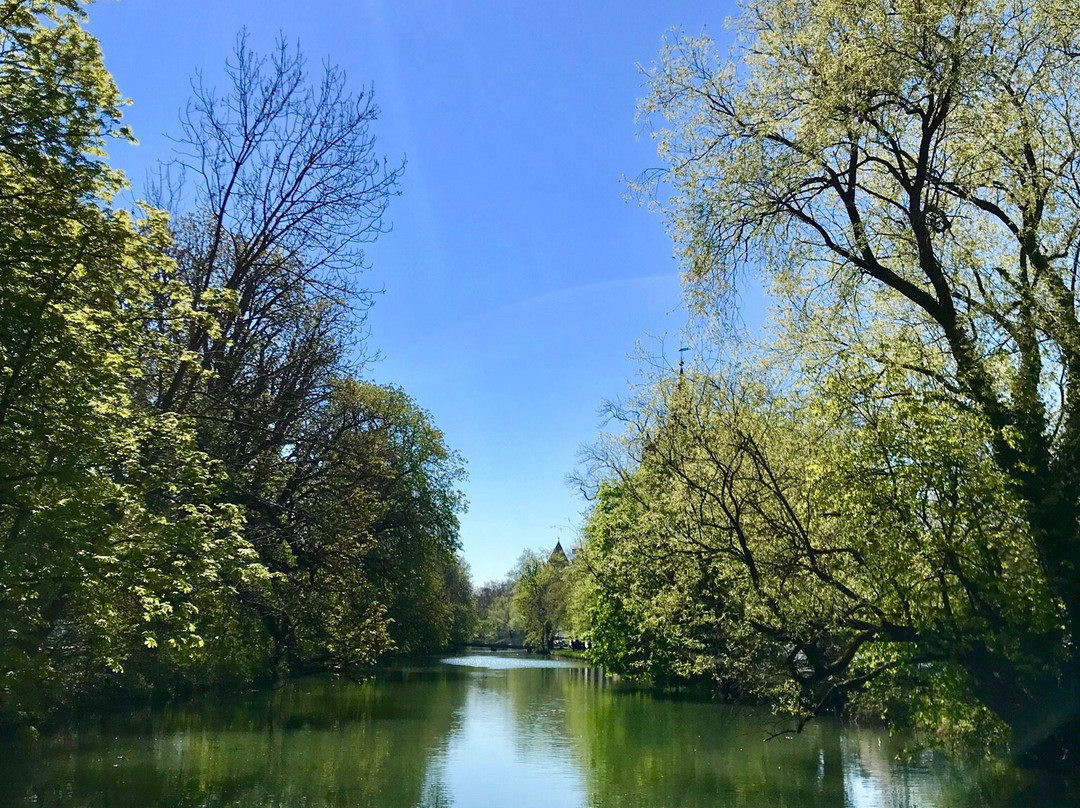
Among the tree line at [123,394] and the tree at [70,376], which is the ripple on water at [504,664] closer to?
the tree line at [123,394]

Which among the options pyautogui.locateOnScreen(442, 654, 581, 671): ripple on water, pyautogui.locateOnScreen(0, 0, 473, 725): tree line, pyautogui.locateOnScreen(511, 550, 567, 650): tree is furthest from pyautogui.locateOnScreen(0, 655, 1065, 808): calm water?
pyautogui.locateOnScreen(511, 550, 567, 650): tree

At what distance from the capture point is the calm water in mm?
14086

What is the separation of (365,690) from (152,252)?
2888cm

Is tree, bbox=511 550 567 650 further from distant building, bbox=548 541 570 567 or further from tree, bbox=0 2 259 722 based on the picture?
tree, bbox=0 2 259 722

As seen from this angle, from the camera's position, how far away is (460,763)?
1811 cm

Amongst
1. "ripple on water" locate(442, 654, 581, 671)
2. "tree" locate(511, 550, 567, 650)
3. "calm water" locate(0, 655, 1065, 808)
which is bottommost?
"ripple on water" locate(442, 654, 581, 671)

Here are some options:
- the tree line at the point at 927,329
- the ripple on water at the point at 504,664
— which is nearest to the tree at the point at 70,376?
the tree line at the point at 927,329

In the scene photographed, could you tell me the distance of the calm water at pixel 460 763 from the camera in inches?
555

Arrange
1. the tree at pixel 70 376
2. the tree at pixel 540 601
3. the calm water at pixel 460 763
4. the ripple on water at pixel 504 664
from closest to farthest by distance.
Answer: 1. the tree at pixel 70 376
2. the calm water at pixel 460 763
3. the ripple on water at pixel 504 664
4. the tree at pixel 540 601

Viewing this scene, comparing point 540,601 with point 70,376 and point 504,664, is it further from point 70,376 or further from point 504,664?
point 70,376

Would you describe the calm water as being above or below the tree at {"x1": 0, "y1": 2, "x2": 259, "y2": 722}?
below

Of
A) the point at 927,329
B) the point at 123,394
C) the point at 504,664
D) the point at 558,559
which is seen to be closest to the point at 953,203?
the point at 927,329

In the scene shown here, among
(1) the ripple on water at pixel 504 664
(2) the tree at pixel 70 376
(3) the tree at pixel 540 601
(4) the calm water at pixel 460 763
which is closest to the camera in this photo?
(2) the tree at pixel 70 376

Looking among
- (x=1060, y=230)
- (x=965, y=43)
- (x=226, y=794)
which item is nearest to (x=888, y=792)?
(x=1060, y=230)
